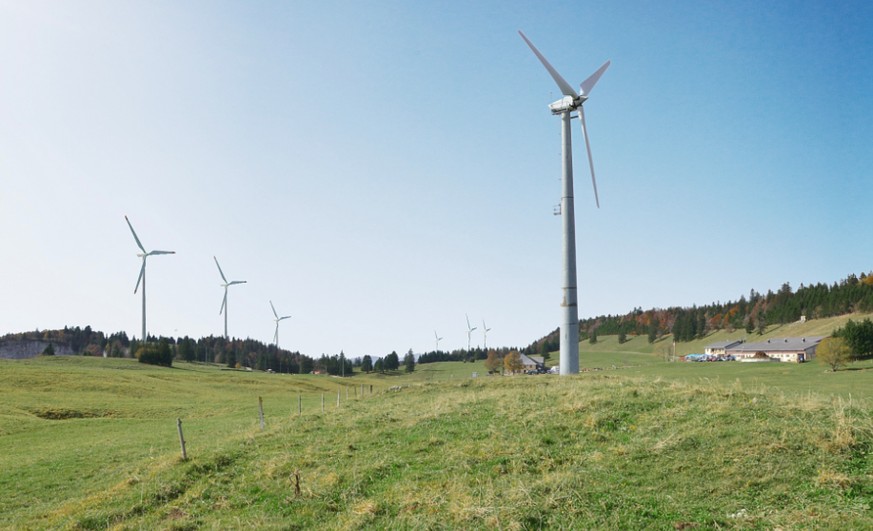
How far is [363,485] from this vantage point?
1616 cm

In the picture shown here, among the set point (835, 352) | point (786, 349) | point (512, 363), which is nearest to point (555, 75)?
point (835, 352)

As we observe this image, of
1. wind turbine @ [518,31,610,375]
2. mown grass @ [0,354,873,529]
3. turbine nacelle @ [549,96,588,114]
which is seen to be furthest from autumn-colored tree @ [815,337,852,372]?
mown grass @ [0,354,873,529]

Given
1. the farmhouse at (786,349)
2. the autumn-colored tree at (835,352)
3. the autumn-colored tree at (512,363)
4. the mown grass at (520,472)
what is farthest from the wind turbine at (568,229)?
the farmhouse at (786,349)

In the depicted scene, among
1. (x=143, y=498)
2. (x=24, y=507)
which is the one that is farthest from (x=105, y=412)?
(x=143, y=498)

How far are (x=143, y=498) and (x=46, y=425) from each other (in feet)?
125

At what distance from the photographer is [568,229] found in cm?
4819

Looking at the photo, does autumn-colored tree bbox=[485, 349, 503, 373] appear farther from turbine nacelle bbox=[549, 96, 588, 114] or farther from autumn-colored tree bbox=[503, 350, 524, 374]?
turbine nacelle bbox=[549, 96, 588, 114]

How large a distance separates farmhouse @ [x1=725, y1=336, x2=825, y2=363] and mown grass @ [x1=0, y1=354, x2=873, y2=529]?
143875mm

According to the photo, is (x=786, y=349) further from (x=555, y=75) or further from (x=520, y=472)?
(x=520, y=472)

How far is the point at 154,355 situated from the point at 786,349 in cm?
16577

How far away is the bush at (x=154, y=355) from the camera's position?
145413 millimetres

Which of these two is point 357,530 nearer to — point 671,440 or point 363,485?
point 363,485

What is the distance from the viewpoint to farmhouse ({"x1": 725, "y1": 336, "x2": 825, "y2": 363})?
5645 inches

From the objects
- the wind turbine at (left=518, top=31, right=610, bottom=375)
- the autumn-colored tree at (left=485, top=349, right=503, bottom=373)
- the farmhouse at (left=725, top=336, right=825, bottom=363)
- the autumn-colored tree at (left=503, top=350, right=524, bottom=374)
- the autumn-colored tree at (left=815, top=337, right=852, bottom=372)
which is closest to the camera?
the wind turbine at (left=518, top=31, right=610, bottom=375)
